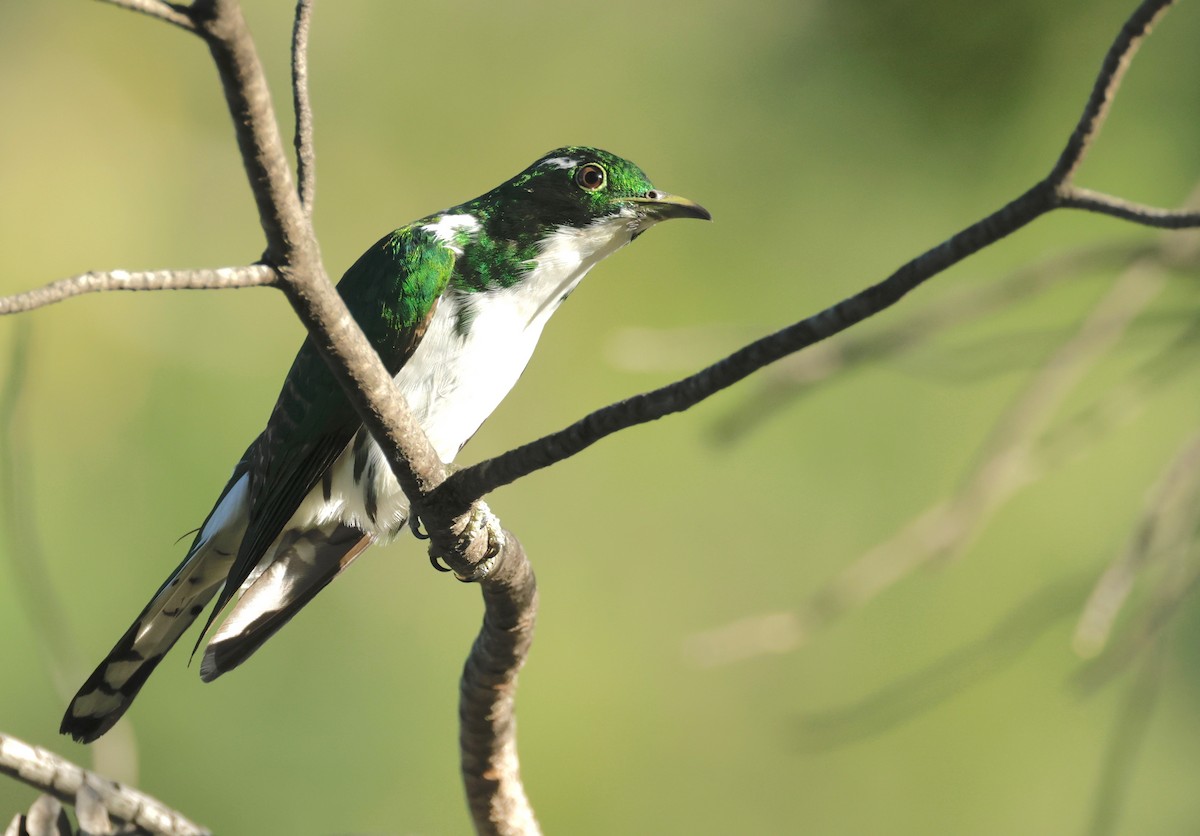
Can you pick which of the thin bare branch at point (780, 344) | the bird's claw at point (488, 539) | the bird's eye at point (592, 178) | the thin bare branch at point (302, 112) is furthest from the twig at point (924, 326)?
the thin bare branch at point (302, 112)

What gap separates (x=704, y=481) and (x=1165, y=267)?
3.60 metres

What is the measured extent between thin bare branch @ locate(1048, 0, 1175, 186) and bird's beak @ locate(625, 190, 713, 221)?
186 centimetres

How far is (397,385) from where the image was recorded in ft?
10.2

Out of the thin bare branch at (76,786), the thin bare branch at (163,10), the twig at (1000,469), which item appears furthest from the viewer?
the twig at (1000,469)

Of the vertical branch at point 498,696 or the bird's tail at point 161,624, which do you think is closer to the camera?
the vertical branch at point 498,696

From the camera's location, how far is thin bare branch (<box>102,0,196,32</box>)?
1.27m

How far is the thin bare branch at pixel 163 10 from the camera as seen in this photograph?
1.27 metres

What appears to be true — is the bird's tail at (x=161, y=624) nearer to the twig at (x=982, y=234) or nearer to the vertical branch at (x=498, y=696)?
the vertical branch at (x=498, y=696)

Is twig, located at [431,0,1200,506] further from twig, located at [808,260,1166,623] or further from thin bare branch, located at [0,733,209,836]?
twig, located at [808,260,1166,623]

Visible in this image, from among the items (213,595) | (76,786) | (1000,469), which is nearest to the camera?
(76,786)

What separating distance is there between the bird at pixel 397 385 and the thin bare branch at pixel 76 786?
1045 mm


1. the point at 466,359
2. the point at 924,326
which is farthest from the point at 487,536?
the point at 924,326

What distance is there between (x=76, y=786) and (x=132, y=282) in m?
0.79

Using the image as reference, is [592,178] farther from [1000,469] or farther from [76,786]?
[76,786]
